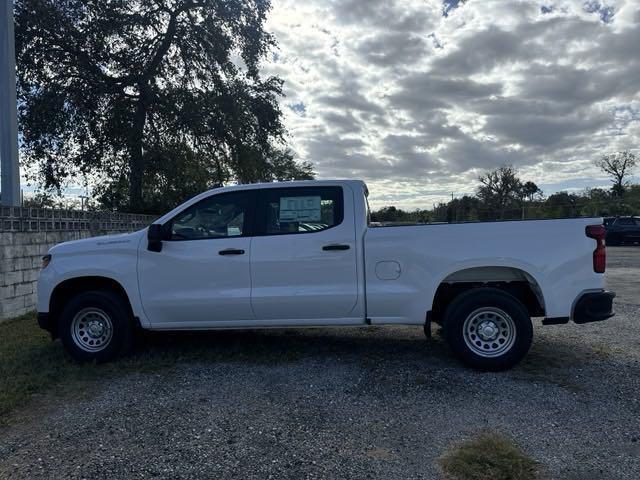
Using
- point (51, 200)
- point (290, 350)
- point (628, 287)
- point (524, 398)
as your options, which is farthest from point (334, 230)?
point (51, 200)

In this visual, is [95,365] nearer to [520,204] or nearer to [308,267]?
[308,267]

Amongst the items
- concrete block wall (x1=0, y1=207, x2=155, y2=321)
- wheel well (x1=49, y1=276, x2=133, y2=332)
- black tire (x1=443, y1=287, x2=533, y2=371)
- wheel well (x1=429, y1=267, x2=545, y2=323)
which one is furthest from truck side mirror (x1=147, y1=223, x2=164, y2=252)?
concrete block wall (x1=0, y1=207, x2=155, y2=321)

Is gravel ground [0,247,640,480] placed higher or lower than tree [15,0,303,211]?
lower

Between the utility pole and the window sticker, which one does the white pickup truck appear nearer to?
the window sticker

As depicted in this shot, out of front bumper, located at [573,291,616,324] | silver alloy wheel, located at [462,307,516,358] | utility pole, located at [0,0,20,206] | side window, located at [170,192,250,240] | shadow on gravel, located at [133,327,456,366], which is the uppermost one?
utility pole, located at [0,0,20,206]

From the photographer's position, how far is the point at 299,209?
5.25 m

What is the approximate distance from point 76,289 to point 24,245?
3.63 m

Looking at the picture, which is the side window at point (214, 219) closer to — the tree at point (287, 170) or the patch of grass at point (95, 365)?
the patch of grass at point (95, 365)

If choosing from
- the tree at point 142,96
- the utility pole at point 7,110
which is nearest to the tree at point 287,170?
the tree at point 142,96

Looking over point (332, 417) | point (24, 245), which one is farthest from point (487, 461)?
point (24, 245)

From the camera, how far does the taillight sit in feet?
15.6

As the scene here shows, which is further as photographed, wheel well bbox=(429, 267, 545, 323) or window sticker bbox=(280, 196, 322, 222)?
window sticker bbox=(280, 196, 322, 222)

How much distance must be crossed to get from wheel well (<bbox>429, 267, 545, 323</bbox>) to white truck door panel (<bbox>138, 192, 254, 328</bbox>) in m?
2.05

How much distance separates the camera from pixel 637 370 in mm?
4996
